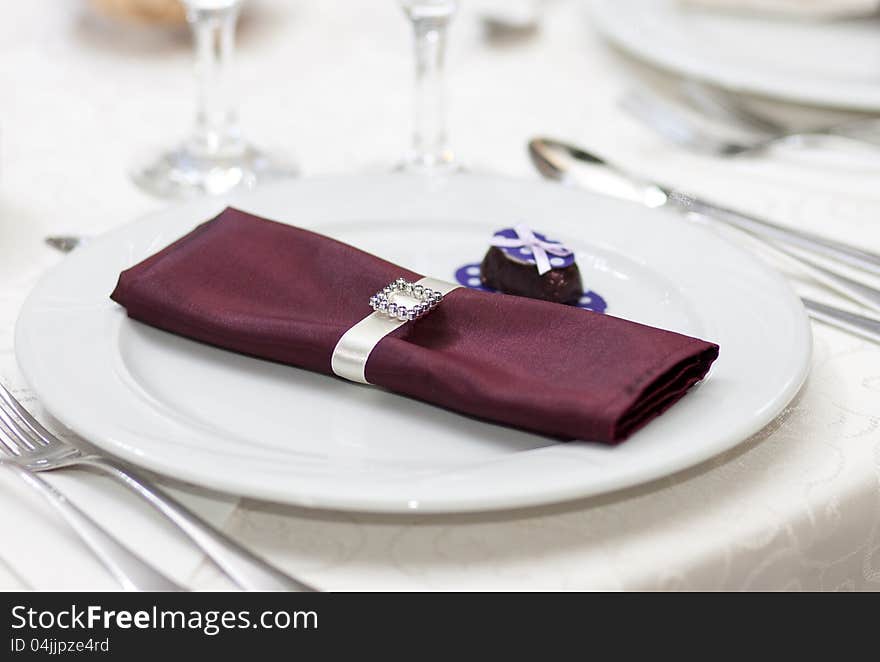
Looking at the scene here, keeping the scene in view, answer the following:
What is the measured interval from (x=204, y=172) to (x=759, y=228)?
49 centimetres

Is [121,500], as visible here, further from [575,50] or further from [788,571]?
[575,50]

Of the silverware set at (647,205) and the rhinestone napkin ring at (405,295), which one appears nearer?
the silverware set at (647,205)

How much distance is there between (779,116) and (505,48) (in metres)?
0.38

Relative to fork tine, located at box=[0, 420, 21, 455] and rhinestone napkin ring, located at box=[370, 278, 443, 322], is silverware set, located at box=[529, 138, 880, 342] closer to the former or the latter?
rhinestone napkin ring, located at box=[370, 278, 443, 322]

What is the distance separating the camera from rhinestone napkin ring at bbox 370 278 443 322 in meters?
0.65

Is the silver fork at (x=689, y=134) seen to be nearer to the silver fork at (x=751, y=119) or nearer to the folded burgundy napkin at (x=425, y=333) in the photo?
the silver fork at (x=751, y=119)

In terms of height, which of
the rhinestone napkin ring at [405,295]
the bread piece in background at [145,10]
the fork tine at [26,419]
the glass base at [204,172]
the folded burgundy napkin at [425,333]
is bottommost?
the glass base at [204,172]

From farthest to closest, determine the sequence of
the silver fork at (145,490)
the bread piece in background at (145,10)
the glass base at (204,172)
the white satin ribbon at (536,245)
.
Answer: the bread piece in background at (145,10) → the glass base at (204,172) → the white satin ribbon at (536,245) → the silver fork at (145,490)

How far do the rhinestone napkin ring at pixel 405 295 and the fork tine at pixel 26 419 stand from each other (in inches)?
7.7

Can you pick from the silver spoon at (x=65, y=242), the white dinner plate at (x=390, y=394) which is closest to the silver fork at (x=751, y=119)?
the white dinner plate at (x=390, y=394)

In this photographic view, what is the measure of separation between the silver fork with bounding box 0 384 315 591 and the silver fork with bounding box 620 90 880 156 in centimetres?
70

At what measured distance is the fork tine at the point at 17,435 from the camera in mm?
608

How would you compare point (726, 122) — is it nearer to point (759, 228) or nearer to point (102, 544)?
point (759, 228)
